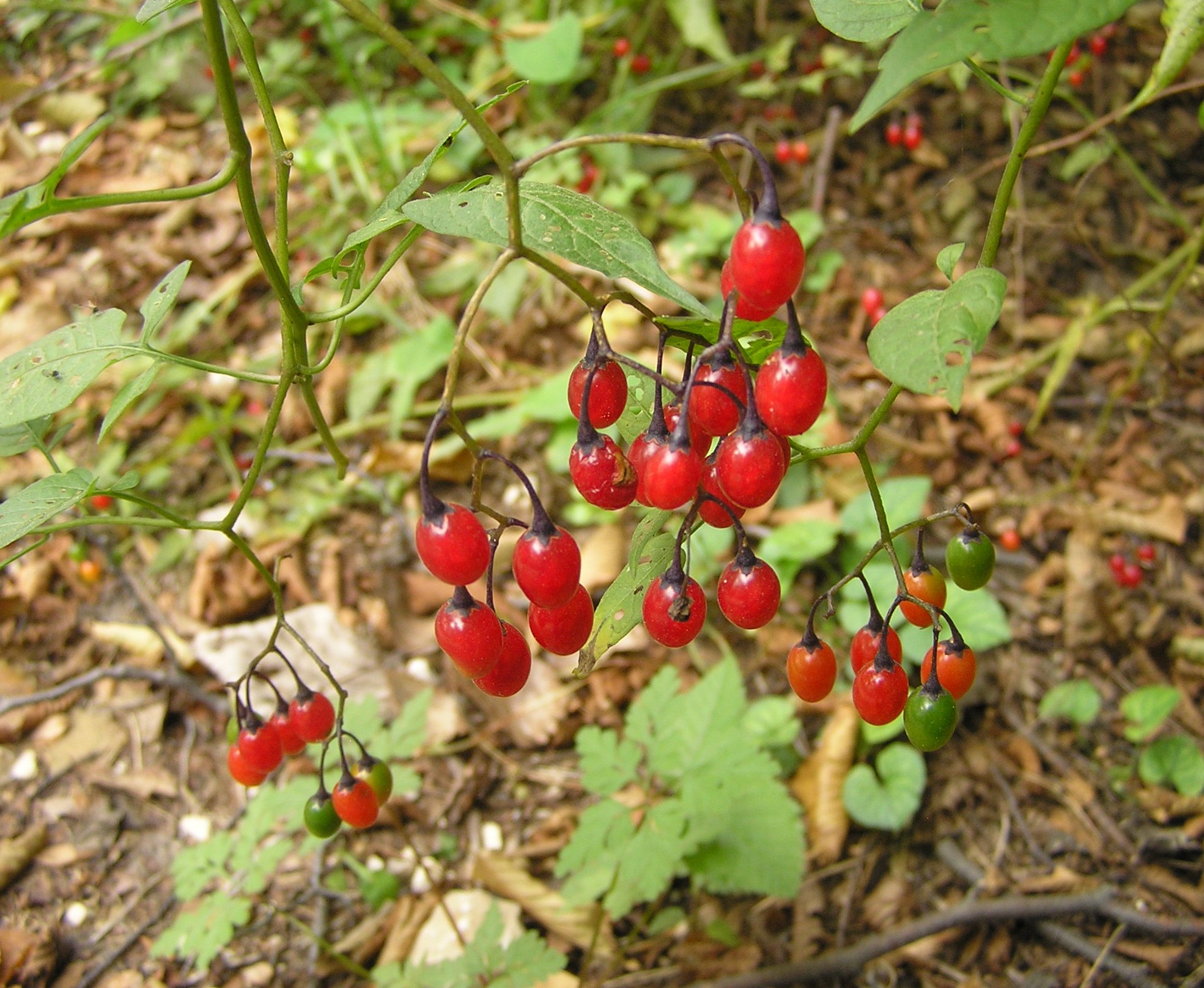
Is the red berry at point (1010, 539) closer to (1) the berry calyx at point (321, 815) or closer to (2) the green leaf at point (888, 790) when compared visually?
(2) the green leaf at point (888, 790)

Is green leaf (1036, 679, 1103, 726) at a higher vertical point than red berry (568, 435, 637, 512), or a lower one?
lower

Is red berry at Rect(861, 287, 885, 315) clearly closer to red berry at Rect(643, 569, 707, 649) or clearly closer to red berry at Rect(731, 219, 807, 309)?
red berry at Rect(643, 569, 707, 649)

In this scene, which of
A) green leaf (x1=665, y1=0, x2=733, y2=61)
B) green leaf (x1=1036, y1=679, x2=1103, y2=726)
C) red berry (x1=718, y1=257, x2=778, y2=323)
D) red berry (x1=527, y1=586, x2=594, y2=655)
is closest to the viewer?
red berry (x1=718, y1=257, x2=778, y2=323)

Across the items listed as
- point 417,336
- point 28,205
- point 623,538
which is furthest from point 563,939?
point 417,336

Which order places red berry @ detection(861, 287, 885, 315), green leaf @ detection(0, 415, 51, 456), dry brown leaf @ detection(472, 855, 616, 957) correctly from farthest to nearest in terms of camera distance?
red berry @ detection(861, 287, 885, 315) < dry brown leaf @ detection(472, 855, 616, 957) < green leaf @ detection(0, 415, 51, 456)

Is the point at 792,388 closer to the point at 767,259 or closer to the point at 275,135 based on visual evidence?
the point at 767,259

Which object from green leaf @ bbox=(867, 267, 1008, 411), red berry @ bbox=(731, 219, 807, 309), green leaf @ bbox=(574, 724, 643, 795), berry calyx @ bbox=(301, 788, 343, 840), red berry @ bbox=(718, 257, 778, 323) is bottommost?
green leaf @ bbox=(574, 724, 643, 795)

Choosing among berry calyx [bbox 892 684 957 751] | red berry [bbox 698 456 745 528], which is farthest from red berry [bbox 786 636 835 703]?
red berry [bbox 698 456 745 528]

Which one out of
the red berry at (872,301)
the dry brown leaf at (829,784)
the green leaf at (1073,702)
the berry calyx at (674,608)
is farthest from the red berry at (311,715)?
the red berry at (872,301)
